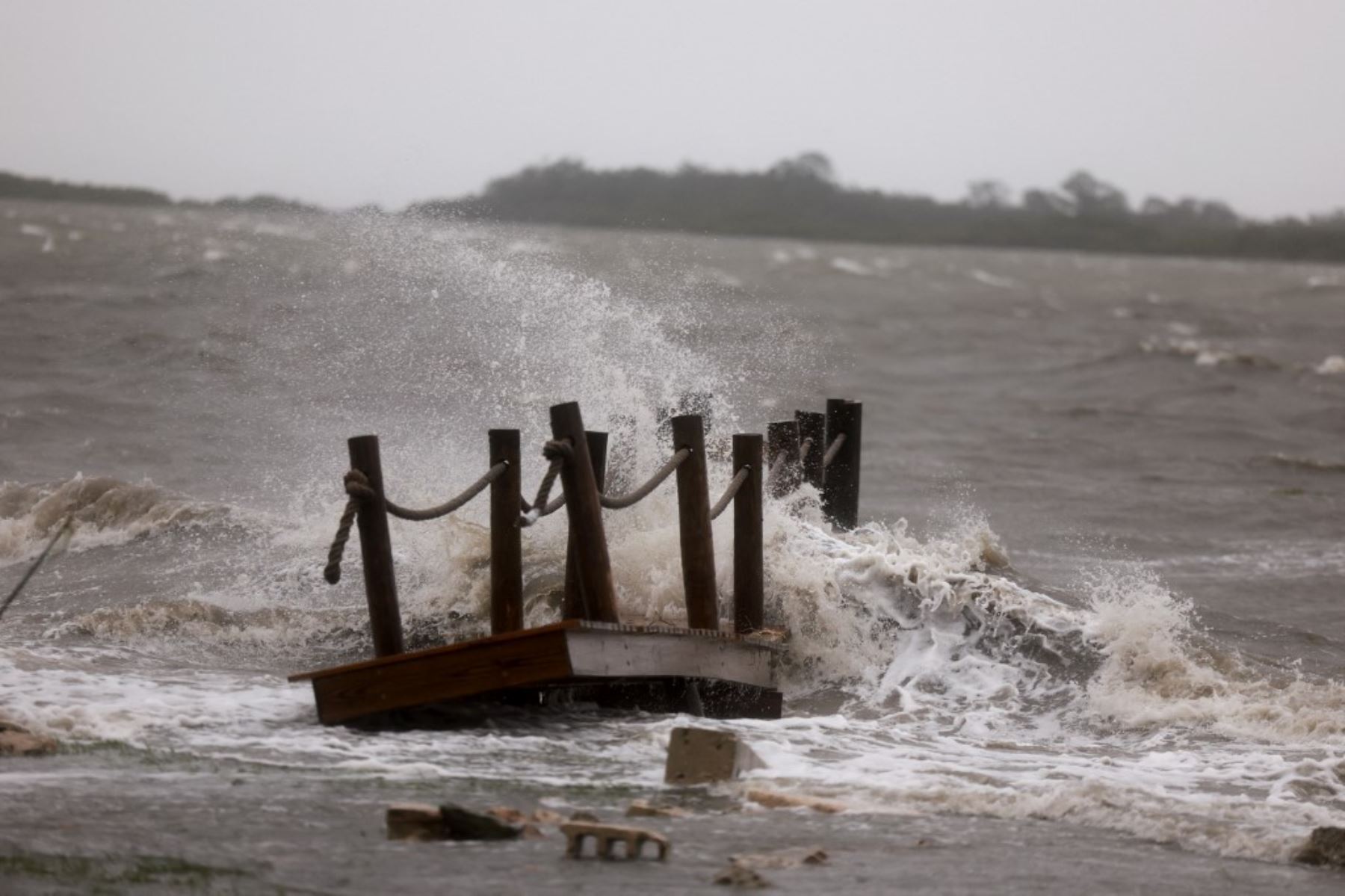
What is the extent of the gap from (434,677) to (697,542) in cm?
185

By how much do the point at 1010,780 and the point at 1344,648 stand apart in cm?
564

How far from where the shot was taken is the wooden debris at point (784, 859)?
5414mm

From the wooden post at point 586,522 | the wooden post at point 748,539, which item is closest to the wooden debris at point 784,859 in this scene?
the wooden post at point 586,522

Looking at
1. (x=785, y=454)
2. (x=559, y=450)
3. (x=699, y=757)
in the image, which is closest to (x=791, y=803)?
(x=699, y=757)

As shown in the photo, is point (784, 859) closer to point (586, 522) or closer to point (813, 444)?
point (586, 522)

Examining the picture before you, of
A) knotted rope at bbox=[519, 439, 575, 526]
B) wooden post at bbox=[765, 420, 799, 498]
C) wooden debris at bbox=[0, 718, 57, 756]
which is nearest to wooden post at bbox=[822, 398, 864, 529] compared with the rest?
wooden post at bbox=[765, 420, 799, 498]

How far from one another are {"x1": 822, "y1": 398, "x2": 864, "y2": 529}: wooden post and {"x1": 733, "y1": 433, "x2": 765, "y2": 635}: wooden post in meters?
2.99

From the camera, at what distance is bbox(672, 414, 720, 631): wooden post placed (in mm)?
8359

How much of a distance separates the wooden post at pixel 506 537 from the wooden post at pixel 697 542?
92cm

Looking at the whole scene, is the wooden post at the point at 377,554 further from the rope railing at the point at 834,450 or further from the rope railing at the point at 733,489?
the rope railing at the point at 834,450

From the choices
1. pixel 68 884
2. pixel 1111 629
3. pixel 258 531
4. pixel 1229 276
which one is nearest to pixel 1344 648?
pixel 1111 629

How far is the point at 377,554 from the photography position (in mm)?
7387

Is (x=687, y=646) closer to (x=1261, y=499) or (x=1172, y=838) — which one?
(x=1172, y=838)

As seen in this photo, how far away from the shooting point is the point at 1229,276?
110062 millimetres
